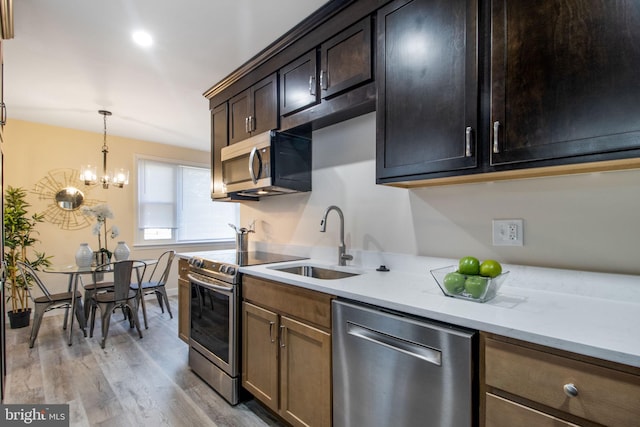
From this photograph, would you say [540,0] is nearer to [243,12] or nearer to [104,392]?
[243,12]

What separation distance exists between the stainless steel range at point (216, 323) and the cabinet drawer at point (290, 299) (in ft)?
0.47

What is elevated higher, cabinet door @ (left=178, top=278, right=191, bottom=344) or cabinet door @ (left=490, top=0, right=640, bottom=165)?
cabinet door @ (left=490, top=0, right=640, bottom=165)

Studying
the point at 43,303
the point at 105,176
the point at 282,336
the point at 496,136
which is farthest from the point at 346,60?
the point at 43,303

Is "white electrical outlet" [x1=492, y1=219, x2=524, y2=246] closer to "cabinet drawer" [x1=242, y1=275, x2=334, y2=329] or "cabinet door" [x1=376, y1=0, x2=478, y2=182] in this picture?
"cabinet door" [x1=376, y1=0, x2=478, y2=182]

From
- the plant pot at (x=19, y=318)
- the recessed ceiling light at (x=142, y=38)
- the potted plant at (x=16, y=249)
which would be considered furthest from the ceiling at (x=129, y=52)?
the plant pot at (x=19, y=318)

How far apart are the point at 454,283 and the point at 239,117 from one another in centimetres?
221

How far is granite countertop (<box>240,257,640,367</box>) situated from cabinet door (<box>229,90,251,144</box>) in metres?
1.47

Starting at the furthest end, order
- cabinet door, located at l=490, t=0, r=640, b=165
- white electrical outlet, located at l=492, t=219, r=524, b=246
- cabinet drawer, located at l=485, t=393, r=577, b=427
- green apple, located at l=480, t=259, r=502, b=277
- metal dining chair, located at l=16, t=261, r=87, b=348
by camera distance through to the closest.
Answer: metal dining chair, located at l=16, t=261, r=87, b=348
white electrical outlet, located at l=492, t=219, r=524, b=246
green apple, located at l=480, t=259, r=502, b=277
cabinet door, located at l=490, t=0, r=640, b=165
cabinet drawer, located at l=485, t=393, r=577, b=427

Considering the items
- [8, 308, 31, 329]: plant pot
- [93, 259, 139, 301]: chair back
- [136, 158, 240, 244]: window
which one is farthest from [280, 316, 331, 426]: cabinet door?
[136, 158, 240, 244]: window

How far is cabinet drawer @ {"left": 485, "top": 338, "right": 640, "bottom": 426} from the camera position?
29.3 inches

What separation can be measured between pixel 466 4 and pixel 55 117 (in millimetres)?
4492

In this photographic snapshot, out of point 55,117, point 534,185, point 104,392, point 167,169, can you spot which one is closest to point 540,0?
point 534,185

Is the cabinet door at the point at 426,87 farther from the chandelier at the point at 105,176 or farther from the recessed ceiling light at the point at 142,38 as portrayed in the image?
the chandelier at the point at 105,176

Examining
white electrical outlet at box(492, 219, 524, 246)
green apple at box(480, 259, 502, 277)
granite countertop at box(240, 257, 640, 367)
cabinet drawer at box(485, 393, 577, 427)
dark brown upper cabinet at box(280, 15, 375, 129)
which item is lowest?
cabinet drawer at box(485, 393, 577, 427)
